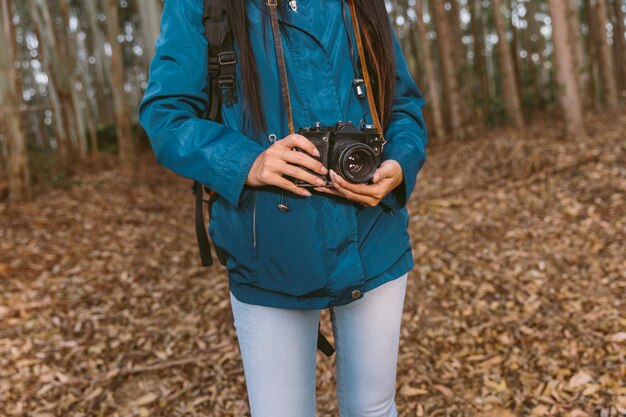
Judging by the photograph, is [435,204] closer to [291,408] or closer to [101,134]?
[291,408]

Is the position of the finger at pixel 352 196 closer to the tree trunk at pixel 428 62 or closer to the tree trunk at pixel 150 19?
the tree trunk at pixel 428 62

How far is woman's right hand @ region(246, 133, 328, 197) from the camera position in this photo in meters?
1.26

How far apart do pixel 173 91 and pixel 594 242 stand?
14.7 ft

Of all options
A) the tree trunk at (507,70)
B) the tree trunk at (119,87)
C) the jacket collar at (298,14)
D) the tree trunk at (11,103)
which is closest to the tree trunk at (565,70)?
the tree trunk at (507,70)

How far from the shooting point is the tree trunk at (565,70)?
7.04 meters

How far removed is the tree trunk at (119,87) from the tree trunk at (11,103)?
2.31m

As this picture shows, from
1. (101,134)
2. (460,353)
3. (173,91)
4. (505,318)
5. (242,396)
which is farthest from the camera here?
(101,134)

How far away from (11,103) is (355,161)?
23.1 feet

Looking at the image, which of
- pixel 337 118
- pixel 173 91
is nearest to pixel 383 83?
pixel 337 118

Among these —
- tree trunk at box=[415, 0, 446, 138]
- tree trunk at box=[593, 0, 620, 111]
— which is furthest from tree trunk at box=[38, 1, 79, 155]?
tree trunk at box=[593, 0, 620, 111]

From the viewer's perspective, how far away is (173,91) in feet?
4.25

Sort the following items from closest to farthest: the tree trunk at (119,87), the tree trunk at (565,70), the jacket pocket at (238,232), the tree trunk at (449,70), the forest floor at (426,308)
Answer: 1. the jacket pocket at (238,232)
2. the forest floor at (426,308)
3. the tree trunk at (565,70)
4. the tree trunk at (119,87)
5. the tree trunk at (449,70)

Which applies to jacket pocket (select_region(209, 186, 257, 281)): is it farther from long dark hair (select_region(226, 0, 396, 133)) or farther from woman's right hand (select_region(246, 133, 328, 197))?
long dark hair (select_region(226, 0, 396, 133))

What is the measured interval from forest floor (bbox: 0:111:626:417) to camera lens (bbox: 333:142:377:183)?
219 cm
